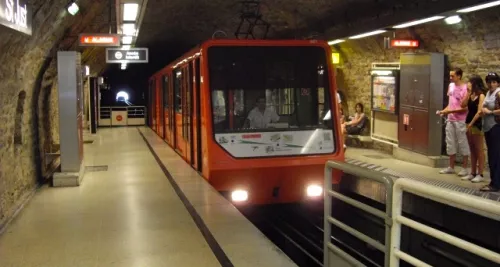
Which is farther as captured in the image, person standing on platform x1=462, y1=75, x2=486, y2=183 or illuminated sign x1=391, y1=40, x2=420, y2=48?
illuminated sign x1=391, y1=40, x2=420, y2=48


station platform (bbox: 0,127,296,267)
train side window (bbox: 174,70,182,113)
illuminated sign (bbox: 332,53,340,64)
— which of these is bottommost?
station platform (bbox: 0,127,296,267)

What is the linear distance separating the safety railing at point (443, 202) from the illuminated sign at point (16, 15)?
3.29 meters

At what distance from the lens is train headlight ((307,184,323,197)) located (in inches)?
293

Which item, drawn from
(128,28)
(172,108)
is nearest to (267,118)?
(128,28)

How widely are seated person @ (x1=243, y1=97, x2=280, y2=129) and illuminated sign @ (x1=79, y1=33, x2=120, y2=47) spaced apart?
4.39 metres

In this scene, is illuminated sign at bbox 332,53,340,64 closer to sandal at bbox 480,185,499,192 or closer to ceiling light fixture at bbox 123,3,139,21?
ceiling light fixture at bbox 123,3,139,21

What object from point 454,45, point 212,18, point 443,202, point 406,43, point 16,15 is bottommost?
point 443,202

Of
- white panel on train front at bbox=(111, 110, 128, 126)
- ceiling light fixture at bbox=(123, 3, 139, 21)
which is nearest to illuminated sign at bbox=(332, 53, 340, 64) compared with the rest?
ceiling light fixture at bbox=(123, 3, 139, 21)

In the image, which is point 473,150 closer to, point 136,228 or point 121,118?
point 136,228

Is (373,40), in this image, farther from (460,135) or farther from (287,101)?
(287,101)

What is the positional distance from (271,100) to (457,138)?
12.0 feet

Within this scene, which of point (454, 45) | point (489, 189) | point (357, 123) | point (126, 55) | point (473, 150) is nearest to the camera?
point (489, 189)

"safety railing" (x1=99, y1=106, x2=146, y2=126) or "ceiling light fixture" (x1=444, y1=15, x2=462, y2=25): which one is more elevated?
"ceiling light fixture" (x1=444, y1=15, x2=462, y2=25)

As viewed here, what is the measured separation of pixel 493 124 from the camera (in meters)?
7.50
